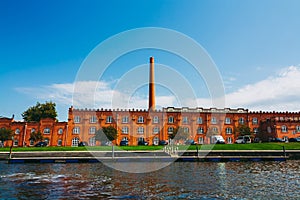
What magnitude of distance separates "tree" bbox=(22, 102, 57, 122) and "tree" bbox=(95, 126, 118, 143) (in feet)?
87.0

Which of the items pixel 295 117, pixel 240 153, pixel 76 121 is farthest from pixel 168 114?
pixel 295 117

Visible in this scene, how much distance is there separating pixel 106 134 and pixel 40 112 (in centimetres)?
3198

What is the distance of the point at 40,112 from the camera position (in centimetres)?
7925

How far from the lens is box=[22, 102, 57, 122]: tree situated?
7906 cm

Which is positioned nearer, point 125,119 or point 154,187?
point 154,187

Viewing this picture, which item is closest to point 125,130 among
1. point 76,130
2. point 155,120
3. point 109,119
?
point 109,119

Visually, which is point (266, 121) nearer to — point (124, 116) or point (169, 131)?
point (169, 131)

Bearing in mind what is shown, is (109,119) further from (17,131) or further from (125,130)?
(17,131)

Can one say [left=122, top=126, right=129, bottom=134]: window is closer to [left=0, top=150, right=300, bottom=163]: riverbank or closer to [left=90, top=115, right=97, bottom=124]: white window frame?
[left=90, top=115, right=97, bottom=124]: white window frame

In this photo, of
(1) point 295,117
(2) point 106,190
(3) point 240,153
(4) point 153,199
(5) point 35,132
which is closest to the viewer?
(4) point 153,199

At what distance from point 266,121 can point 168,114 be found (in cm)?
2750

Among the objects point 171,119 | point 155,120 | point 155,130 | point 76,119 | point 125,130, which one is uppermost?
point 171,119

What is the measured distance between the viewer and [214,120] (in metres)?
69.8

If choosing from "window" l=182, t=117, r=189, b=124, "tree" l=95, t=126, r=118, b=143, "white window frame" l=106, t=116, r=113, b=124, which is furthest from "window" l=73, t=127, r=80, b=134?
"window" l=182, t=117, r=189, b=124
